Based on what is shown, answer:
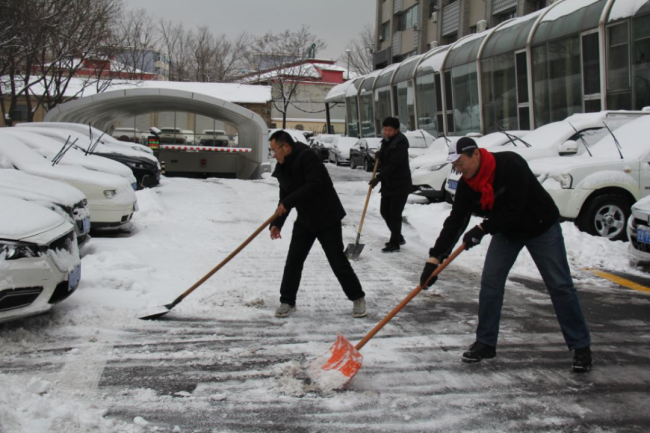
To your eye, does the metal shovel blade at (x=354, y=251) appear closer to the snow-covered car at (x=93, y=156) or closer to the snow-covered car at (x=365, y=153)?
the snow-covered car at (x=93, y=156)

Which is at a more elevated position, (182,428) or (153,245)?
(153,245)

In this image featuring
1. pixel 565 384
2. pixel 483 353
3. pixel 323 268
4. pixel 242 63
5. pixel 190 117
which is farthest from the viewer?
pixel 242 63

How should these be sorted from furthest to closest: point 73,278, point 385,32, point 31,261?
1. point 385,32
2. point 73,278
3. point 31,261

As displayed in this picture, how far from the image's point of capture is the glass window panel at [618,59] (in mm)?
16297

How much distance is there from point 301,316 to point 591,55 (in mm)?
15749

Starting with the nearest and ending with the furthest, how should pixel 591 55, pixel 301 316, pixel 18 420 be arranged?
pixel 18 420 < pixel 301 316 < pixel 591 55

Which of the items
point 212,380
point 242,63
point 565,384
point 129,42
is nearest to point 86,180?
point 212,380

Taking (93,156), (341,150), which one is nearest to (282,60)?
(341,150)

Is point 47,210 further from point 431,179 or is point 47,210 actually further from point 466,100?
point 466,100

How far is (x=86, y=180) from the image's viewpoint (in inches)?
331

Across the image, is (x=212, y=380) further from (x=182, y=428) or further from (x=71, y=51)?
(x=71, y=51)

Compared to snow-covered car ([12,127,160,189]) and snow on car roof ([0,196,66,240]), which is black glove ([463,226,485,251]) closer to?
snow on car roof ([0,196,66,240])

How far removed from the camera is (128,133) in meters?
26.5

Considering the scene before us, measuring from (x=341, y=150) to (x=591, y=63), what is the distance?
41.9ft
